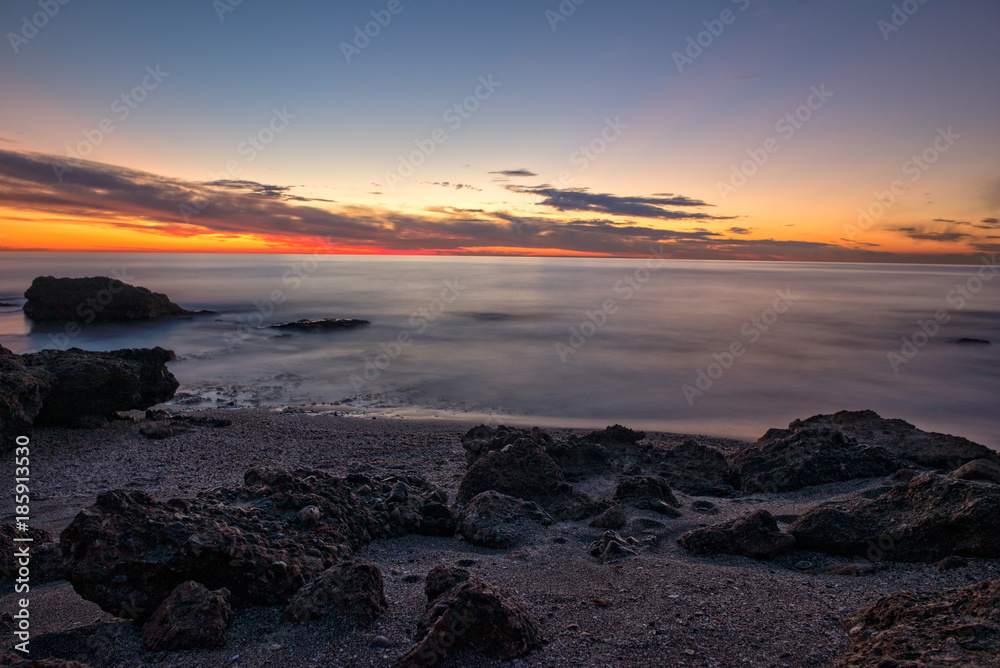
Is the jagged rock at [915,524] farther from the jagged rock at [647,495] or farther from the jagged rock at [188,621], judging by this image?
the jagged rock at [188,621]

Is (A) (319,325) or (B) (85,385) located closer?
(B) (85,385)

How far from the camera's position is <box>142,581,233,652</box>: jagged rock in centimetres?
306

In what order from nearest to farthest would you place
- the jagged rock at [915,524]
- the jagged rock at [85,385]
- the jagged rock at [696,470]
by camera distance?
the jagged rock at [915,524] < the jagged rock at [696,470] < the jagged rock at [85,385]

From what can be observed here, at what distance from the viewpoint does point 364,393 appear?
15992mm

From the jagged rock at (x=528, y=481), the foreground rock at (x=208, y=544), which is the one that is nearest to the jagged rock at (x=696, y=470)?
the jagged rock at (x=528, y=481)

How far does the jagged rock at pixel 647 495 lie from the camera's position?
5.82 meters

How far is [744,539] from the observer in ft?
14.9

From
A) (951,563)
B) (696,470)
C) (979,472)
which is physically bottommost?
(696,470)

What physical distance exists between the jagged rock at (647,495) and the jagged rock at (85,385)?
9281 millimetres

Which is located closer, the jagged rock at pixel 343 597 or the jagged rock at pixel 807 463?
the jagged rock at pixel 343 597

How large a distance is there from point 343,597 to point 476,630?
36.5 inches

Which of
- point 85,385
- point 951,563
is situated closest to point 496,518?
point 951,563

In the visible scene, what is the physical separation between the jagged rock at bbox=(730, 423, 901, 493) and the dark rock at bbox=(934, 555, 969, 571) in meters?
2.53

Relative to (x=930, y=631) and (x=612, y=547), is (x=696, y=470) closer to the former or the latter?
(x=612, y=547)
